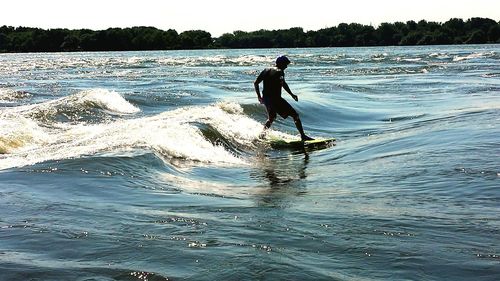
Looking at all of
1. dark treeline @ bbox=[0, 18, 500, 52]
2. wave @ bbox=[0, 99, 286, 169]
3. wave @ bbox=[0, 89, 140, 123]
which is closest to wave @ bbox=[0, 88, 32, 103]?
wave @ bbox=[0, 89, 140, 123]

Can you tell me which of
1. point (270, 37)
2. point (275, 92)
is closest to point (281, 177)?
point (275, 92)

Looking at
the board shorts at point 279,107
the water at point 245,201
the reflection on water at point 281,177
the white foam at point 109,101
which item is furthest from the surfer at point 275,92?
the white foam at point 109,101

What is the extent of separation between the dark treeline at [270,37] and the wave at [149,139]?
340 ft

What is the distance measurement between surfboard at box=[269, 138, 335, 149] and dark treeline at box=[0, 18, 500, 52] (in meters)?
107

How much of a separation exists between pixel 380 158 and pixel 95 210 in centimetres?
528

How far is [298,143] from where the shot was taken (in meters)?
12.9

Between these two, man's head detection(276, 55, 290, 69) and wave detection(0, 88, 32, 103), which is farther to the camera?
wave detection(0, 88, 32, 103)

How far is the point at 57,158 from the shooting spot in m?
9.30

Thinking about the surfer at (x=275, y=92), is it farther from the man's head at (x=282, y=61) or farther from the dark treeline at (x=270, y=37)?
the dark treeline at (x=270, y=37)

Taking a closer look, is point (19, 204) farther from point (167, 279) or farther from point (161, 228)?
point (167, 279)

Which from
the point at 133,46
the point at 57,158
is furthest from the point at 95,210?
the point at 133,46

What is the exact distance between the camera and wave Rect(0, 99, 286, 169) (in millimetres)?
10375

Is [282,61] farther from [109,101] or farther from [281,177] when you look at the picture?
[109,101]

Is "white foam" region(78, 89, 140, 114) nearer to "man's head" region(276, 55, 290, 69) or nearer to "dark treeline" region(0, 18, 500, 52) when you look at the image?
"man's head" region(276, 55, 290, 69)
